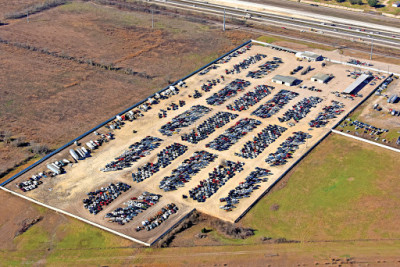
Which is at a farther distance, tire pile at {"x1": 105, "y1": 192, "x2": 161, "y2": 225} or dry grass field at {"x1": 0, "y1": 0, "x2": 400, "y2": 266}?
tire pile at {"x1": 105, "y1": 192, "x2": 161, "y2": 225}

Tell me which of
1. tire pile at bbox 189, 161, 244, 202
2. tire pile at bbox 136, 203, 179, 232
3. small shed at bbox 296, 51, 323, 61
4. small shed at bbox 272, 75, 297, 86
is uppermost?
small shed at bbox 296, 51, 323, 61

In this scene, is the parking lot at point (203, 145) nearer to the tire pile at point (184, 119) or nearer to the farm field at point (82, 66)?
the tire pile at point (184, 119)

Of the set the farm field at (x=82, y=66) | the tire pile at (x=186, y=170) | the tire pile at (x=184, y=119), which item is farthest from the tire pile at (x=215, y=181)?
the farm field at (x=82, y=66)

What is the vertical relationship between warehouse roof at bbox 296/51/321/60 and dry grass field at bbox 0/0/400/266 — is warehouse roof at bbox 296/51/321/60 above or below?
above

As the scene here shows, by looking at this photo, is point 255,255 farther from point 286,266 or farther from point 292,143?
→ point 292,143

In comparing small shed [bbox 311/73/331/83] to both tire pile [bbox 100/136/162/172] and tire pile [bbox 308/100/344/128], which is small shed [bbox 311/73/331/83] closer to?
tire pile [bbox 308/100/344/128]

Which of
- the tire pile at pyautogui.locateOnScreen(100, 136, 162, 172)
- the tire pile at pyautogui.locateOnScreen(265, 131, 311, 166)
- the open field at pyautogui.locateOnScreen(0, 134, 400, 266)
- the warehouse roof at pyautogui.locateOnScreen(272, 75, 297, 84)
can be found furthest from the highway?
the tire pile at pyautogui.locateOnScreen(100, 136, 162, 172)
